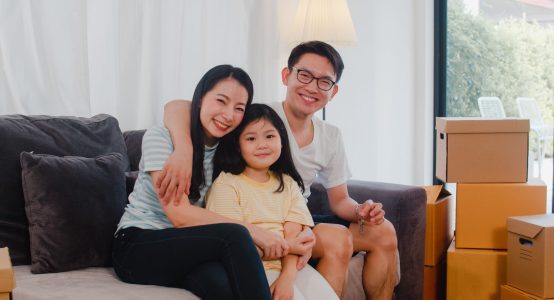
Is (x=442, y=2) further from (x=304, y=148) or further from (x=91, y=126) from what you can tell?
(x=91, y=126)

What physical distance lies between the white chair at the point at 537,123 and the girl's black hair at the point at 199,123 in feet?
8.29

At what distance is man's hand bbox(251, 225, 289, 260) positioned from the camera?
76.0 inches

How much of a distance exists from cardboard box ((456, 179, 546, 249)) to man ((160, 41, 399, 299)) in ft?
1.85

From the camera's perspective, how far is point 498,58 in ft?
14.0

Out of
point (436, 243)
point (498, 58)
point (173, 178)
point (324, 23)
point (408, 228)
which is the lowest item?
point (436, 243)

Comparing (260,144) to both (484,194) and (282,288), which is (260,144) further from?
(484,194)

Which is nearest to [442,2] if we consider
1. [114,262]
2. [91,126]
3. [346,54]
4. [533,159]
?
[346,54]

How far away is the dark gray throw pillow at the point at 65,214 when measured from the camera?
1999 millimetres

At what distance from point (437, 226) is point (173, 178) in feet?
4.36


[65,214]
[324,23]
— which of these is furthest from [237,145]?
[324,23]

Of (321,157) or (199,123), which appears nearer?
(199,123)

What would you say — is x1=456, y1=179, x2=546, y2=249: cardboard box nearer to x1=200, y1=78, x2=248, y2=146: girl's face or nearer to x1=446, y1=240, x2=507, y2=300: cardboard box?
x1=446, y1=240, x2=507, y2=300: cardboard box

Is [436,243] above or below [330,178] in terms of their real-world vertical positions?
below

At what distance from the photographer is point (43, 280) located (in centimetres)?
190
